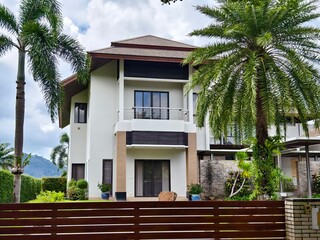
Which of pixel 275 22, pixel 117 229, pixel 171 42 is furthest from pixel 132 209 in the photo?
pixel 171 42

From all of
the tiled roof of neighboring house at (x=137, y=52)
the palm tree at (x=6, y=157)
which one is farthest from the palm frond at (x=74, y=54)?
the palm tree at (x=6, y=157)

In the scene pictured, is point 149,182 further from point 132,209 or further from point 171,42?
point 132,209

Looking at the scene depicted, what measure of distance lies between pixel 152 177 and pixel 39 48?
39.1 ft

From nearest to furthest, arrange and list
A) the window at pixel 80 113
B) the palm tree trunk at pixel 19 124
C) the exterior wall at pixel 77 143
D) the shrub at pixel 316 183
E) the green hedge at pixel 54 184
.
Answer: the palm tree trunk at pixel 19 124 < the shrub at pixel 316 183 < the exterior wall at pixel 77 143 < the window at pixel 80 113 < the green hedge at pixel 54 184

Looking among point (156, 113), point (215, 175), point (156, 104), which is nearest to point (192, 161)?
point (215, 175)

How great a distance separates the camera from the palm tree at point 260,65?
13320mm

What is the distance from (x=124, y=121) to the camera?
23.2m

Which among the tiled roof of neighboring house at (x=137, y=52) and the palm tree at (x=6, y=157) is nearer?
the tiled roof of neighboring house at (x=137, y=52)

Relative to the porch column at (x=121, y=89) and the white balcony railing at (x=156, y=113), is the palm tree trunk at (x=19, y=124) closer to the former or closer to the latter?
the porch column at (x=121, y=89)

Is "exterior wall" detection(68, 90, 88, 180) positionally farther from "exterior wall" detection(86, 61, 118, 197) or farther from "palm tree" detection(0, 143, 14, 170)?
"palm tree" detection(0, 143, 14, 170)

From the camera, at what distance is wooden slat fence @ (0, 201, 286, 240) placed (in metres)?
7.40

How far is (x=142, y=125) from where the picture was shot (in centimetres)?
2311

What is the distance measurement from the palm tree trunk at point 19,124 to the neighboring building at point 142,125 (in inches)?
290

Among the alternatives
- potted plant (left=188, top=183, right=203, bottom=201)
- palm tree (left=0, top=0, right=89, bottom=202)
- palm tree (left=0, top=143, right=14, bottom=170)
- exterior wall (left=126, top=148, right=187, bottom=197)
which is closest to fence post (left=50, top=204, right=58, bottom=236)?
palm tree (left=0, top=0, right=89, bottom=202)
